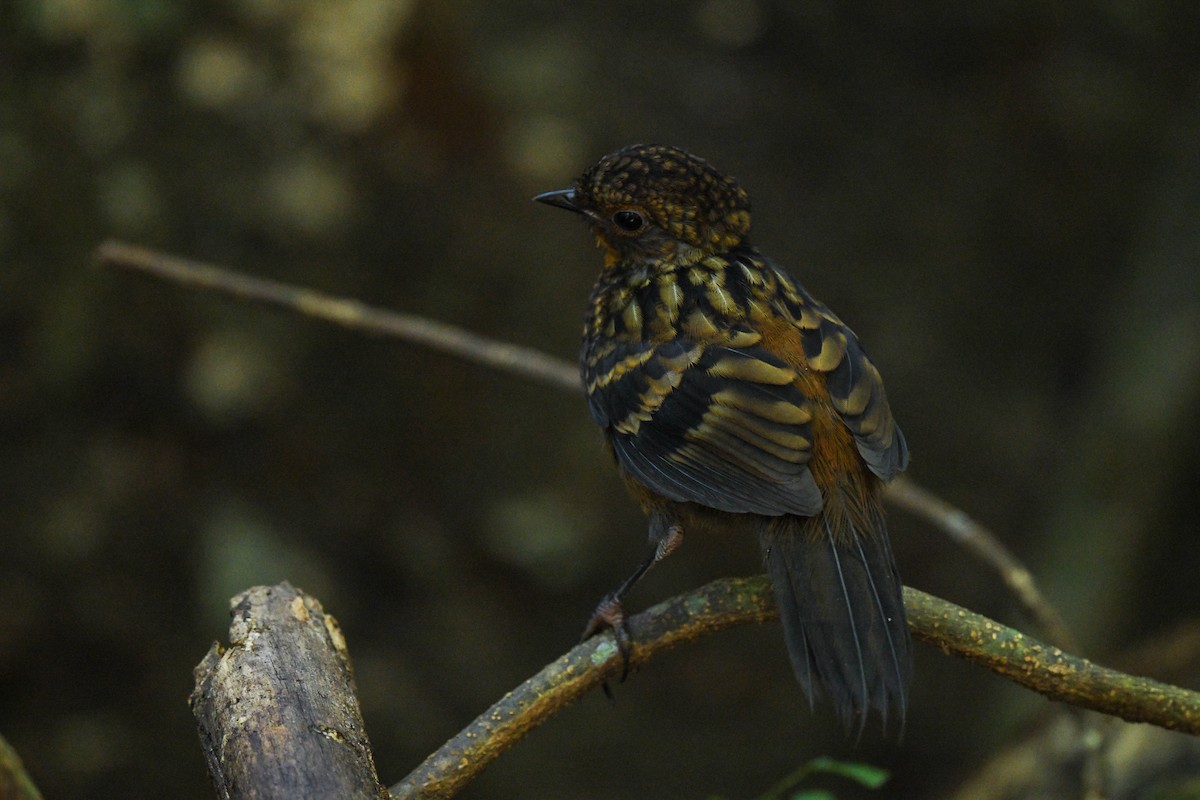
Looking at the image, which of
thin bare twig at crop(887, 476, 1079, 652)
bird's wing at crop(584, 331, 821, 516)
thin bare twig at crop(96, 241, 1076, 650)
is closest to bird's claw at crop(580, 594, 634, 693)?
bird's wing at crop(584, 331, 821, 516)

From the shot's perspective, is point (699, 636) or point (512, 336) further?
point (512, 336)

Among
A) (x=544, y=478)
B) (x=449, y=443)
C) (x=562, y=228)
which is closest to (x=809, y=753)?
(x=544, y=478)

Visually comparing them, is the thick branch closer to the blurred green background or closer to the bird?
the bird

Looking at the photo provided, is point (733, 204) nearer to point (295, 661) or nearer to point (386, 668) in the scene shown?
point (295, 661)

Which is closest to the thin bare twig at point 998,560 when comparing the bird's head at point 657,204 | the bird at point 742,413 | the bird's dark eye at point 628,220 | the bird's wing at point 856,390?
the bird's wing at point 856,390

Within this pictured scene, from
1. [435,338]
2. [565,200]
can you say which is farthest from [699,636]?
[435,338]

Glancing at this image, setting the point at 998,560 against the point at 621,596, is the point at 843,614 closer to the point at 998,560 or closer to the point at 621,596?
the point at 621,596
